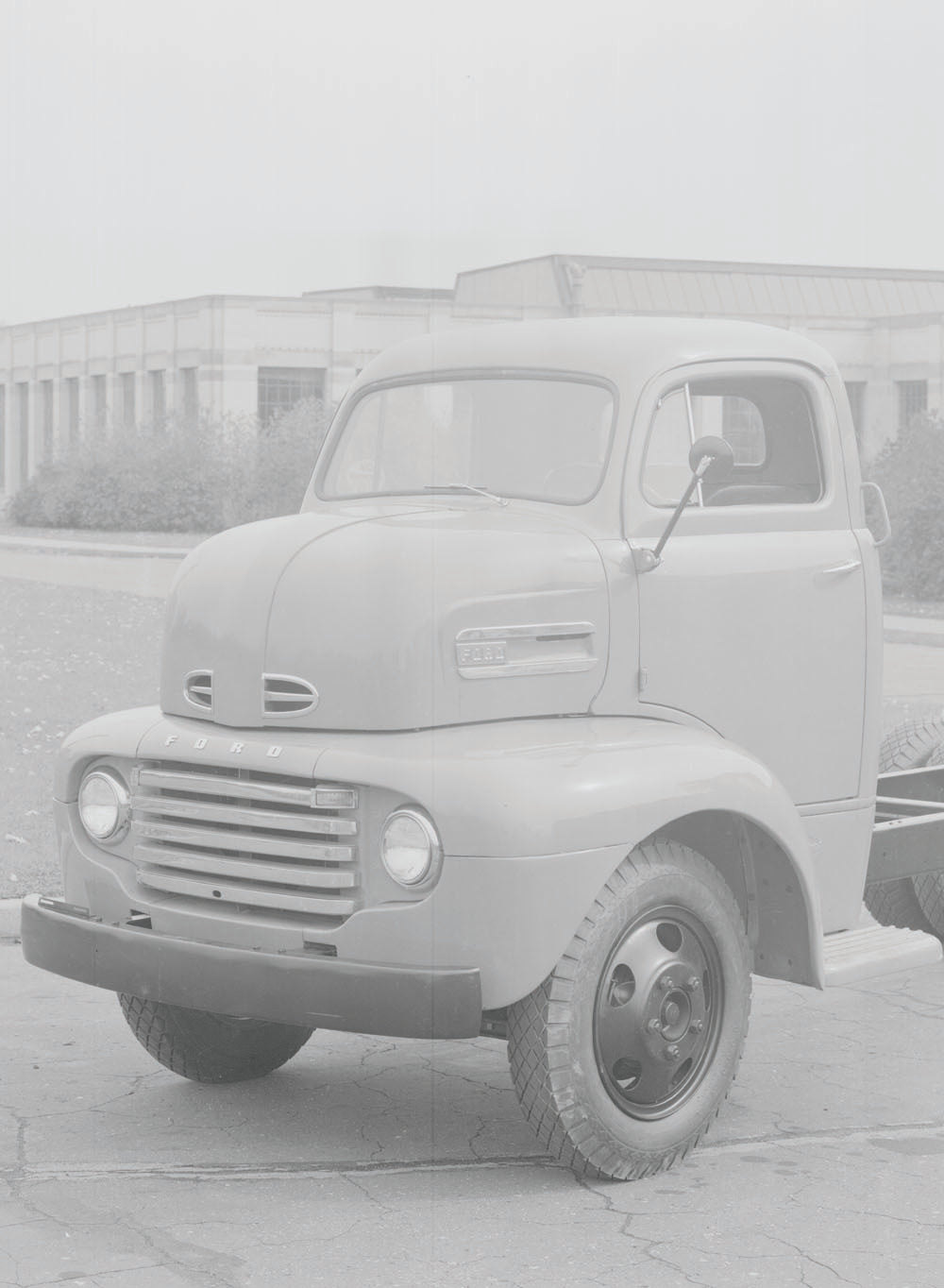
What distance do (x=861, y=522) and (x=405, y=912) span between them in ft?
6.83

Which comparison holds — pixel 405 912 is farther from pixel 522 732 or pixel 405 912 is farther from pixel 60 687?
pixel 60 687

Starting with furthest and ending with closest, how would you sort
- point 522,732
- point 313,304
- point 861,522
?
point 313,304, point 861,522, point 522,732

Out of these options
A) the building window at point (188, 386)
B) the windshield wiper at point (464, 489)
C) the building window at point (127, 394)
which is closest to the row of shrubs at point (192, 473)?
the building window at point (188, 386)

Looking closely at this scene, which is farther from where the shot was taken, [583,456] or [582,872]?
[583,456]

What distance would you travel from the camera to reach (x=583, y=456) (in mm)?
5508

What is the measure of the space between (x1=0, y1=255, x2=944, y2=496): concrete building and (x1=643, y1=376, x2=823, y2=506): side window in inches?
694

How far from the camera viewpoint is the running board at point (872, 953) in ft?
18.1

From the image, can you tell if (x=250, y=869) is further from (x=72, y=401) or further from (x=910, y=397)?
(x=72, y=401)

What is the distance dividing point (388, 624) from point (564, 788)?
0.62 metres

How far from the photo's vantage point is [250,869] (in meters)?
5.01

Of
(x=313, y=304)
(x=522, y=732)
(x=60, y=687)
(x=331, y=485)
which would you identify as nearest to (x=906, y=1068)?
(x=522, y=732)

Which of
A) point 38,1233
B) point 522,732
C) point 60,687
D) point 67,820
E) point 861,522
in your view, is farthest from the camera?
point 60,687

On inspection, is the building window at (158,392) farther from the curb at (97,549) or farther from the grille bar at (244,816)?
the grille bar at (244,816)

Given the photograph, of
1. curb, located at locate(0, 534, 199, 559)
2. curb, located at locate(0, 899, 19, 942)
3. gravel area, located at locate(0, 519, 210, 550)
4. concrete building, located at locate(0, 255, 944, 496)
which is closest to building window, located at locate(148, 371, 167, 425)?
concrete building, located at locate(0, 255, 944, 496)
